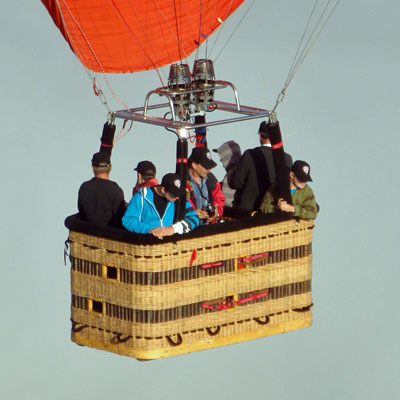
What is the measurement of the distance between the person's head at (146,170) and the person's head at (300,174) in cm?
88

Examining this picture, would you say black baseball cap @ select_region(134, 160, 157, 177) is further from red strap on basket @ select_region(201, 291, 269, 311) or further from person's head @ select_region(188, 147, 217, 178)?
red strap on basket @ select_region(201, 291, 269, 311)

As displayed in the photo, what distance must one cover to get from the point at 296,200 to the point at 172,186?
41.0 inches

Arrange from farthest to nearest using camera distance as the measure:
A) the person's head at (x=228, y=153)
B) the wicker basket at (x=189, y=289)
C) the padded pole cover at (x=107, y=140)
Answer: the person's head at (x=228, y=153)
the padded pole cover at (x=107, y=140)
the wicker basket at (x=189, y=289)

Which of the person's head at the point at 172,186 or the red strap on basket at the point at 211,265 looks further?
the red strap on basket at the point at 211,265

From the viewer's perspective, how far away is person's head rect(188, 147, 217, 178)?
1493 centimetres

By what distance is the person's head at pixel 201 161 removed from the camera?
49.0ft

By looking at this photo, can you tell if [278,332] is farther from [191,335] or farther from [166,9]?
[166,9]

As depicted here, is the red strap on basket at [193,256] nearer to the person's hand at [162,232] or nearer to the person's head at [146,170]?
the person's hand at [162,232]

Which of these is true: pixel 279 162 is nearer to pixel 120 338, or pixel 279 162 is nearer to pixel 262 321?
pixel 262 321

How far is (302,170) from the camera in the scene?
14.9 metres

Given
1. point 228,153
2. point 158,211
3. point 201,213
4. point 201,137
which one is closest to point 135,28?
point 201,137

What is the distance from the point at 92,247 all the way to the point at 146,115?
35.9 inches

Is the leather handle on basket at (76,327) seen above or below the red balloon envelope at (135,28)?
below

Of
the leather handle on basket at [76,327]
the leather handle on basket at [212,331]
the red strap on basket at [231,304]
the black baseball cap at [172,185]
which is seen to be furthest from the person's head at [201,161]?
the leather handle on basket at [76,327]
